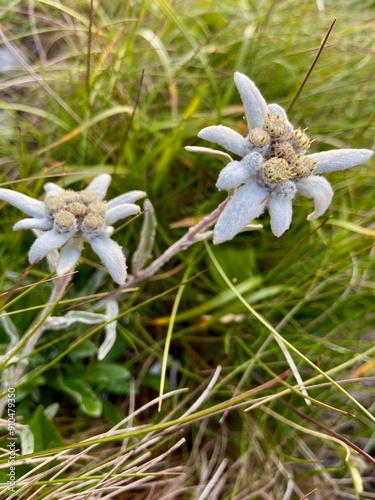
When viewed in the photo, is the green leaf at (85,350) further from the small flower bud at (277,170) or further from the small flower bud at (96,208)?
the small flower bud at (277,170)

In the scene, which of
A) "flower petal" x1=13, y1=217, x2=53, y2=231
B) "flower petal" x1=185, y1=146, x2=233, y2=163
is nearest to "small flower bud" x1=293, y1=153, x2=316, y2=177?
"flower petal" x1=185, y1=146, x2=233, y2=163

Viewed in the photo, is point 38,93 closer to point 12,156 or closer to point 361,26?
point 12,156

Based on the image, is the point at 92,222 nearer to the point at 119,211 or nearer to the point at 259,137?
the point at 119,211

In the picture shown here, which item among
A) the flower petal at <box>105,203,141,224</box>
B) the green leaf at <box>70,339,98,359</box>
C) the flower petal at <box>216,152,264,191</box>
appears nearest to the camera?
the flower petal at <box>216,152,264,191</box>

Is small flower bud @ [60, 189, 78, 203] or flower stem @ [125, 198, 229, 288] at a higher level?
small flower bud @ [60, 189, 78, 203]

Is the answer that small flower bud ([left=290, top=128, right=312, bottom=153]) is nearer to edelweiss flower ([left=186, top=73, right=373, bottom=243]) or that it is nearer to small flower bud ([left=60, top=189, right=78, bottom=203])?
edelweiss flower ([left=186, top=73, right=373, bottom=243])

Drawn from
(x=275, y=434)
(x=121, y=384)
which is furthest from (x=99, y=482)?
(x=275, y=434)
